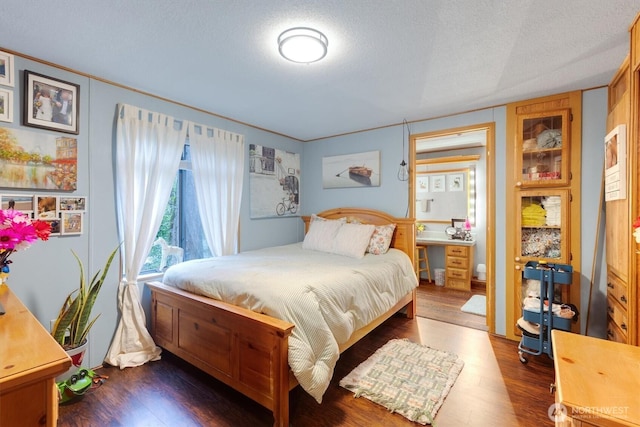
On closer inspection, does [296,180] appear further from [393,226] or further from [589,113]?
[589,113]

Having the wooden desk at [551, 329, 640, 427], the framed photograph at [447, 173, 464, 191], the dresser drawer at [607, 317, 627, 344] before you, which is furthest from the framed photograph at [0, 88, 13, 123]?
the framed photograph at [447, 173, 464, 191]

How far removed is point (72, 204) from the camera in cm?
219

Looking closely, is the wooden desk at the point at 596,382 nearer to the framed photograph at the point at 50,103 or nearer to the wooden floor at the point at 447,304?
the wooden floor at the point at 447,304

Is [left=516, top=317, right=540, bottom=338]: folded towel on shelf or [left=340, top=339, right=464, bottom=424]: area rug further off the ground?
[left=516, top=317, right=540, bottom=338]: folded towel on shelf

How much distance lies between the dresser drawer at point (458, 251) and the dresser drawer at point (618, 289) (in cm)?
228

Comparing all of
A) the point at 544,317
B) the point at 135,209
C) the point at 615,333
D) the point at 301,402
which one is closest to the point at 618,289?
the point at 615,333

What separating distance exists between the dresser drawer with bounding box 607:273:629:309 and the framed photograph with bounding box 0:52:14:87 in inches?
164

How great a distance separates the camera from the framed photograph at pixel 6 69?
1.91 metres

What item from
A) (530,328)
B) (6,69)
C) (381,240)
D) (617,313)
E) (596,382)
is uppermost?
(6,69)

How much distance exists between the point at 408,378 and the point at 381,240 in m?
1.51

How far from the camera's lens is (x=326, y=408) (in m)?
1.86

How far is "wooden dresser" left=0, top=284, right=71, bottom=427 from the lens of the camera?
29.5 inches

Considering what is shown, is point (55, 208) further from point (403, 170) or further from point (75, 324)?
point (403, 170)

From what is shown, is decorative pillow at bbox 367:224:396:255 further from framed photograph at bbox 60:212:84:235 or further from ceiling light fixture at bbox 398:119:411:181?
framed photograph at bbox 60:212:84:235
